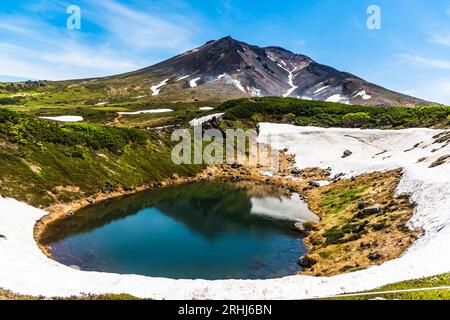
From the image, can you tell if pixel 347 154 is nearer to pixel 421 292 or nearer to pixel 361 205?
pixel 361 205

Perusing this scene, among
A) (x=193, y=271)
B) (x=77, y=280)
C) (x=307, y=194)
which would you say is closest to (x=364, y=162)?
(x=307, y=194)

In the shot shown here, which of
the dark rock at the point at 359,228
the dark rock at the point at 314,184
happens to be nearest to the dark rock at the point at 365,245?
the dark rock at the point at 359,228

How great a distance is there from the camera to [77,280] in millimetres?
32719

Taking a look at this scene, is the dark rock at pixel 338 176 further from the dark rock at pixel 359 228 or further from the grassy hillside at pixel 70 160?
the dark rock at pixel 359 228

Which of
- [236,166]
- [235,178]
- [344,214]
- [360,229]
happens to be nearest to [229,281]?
[360,229]

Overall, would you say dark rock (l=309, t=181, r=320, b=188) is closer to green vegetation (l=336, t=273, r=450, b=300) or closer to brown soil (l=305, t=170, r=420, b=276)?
brown soil (l=305, t=170, r=420, b=276)

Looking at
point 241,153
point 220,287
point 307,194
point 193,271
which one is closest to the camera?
point 220,287

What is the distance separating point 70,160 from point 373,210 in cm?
5228

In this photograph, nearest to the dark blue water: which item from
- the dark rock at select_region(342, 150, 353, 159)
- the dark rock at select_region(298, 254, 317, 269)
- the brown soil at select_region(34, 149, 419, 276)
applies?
the dark rock at select_region(298, 254, 317, 269)

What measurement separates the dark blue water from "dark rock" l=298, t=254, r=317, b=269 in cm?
70

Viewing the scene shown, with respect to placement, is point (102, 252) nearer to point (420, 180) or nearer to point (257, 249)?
point (257, 249)

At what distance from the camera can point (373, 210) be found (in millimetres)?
51781

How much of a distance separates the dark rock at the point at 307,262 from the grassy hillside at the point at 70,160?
123 ft
